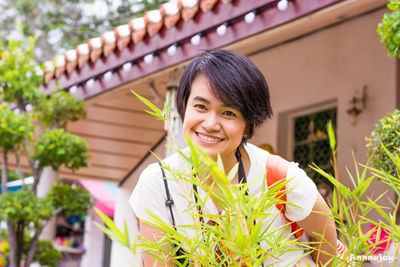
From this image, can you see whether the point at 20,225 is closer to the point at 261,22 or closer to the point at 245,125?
the point at 261,22

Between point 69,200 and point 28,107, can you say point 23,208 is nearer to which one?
point 69,200

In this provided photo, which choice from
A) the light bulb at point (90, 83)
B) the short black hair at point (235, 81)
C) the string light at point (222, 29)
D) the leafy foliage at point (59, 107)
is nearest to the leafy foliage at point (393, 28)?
the short black hair at point (235, 81)

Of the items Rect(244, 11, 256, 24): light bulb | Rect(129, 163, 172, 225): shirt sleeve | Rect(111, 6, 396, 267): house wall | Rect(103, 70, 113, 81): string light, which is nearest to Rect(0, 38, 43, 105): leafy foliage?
Rect(103, 70, 113, 81): string light

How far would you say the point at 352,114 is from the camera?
4918 millimetres

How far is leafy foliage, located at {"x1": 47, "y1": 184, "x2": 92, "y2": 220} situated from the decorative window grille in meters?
2.03

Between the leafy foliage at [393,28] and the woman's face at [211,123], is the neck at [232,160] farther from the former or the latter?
the leafy foliage at [393,28]

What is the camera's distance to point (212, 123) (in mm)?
1596

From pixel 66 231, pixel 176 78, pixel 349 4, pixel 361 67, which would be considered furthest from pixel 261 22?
pixel 66 231

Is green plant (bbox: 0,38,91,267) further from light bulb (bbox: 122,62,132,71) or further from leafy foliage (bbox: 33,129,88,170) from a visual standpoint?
light bulb (bbox: 122,62,132,71)

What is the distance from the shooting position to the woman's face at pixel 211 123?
161cm

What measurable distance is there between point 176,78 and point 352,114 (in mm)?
1465

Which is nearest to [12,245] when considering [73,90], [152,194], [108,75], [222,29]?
[73,90]

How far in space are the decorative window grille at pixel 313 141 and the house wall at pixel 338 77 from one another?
0.11 meters

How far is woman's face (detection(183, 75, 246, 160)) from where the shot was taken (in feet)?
5.29
